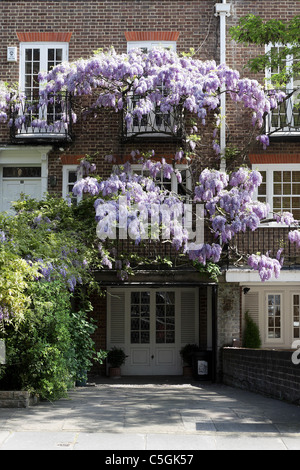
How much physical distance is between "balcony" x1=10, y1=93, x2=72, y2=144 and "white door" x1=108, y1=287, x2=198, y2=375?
15.1ft

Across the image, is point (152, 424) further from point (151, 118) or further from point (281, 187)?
point (151, 118)

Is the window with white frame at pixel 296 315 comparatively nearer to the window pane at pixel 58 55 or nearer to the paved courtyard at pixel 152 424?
the paved courtyard at pixel 152 424

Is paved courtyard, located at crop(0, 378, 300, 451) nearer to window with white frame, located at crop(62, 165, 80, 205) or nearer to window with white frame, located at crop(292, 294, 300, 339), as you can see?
window with white frame, located at crop(62, 165, 80, 205)

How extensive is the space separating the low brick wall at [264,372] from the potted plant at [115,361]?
2.99m

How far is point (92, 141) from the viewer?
705 inches

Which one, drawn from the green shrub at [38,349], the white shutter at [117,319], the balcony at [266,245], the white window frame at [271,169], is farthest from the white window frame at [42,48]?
the green shrub at [38,349]

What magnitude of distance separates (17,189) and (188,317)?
5796mm

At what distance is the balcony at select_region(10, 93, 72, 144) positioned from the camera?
17.2 meters

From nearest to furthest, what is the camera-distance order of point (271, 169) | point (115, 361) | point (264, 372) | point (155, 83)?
point (264, 372) → point (155, 83) → point (271, 169) → point (115, 361)

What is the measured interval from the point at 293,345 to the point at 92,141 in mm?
7556

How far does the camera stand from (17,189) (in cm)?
1802

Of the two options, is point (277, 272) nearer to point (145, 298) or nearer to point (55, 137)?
point (145, 298)

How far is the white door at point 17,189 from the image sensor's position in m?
17.9

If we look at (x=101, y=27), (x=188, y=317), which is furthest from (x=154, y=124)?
(x=188, y=317)
